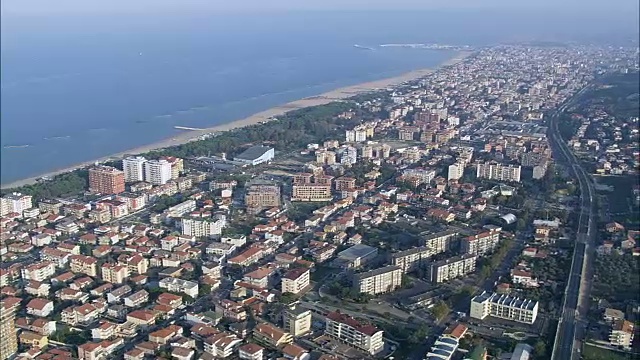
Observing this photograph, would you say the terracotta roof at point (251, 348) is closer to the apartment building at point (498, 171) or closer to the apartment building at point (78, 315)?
the apartment building at point (78, 315)

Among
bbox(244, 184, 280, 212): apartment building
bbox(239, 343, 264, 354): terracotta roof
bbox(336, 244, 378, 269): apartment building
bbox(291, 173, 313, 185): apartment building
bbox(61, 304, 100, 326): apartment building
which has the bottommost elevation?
bbox(61, 304, 100, 326): apartment building

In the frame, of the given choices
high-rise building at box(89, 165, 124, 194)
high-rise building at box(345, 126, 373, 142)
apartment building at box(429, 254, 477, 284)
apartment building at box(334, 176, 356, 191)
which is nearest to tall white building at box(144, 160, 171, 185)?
high-rise building at box(89, 165, 124, 194)

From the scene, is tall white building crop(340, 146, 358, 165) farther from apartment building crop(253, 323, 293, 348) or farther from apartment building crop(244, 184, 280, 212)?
apartment building crop(253, 323, 293, 348)

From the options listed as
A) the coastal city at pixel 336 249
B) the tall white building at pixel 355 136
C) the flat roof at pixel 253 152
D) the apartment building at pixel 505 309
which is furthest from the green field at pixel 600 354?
the tall white building at pixel 355 136

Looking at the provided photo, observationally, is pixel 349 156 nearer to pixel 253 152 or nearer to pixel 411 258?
pixel 253 152

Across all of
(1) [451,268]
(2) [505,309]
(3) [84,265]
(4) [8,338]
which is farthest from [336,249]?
(4) [8,338]
